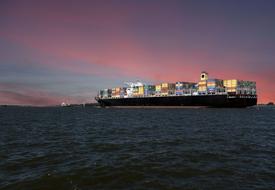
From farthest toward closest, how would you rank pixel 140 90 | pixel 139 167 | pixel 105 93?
pixel 105 93, pixel 140 90, pixel 139 167

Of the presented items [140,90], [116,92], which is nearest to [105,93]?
[116,92]

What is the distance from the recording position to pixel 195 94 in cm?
11075

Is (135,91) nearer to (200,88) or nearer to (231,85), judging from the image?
(200,88)

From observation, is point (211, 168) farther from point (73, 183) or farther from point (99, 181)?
point (73, 183)

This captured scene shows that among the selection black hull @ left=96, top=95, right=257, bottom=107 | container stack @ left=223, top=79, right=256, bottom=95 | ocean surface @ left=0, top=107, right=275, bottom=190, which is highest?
container stack @ left=223, top=79, right=256, bottom=95

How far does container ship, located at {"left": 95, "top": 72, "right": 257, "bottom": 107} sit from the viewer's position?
102750 millimetres

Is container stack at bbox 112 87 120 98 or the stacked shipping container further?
container stack at bbox 112 87 120 98

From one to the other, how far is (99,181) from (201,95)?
330ft

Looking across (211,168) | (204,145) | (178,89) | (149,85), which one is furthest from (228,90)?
(211,168)

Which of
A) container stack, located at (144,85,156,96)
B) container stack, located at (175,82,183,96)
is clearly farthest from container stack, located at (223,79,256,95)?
container stack, located at (144,85,156,96)

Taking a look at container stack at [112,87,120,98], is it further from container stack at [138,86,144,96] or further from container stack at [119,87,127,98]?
container stack at [138,86,144,96]

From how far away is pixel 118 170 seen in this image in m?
12.0

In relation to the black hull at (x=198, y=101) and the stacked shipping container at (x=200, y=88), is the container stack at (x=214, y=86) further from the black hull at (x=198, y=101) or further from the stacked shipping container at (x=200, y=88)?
the black hull at (x=198, y=101)

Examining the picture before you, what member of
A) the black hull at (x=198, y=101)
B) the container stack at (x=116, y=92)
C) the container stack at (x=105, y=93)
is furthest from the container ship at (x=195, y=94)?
the container stack at (x=105, y=93)
